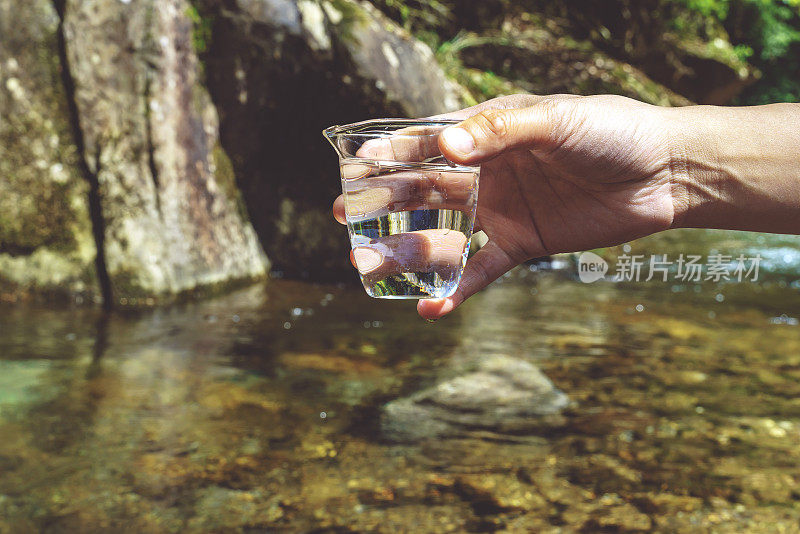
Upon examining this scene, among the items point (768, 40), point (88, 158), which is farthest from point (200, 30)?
point (768, 40)

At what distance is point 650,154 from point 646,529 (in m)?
1.58

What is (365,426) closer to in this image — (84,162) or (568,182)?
(568,182)

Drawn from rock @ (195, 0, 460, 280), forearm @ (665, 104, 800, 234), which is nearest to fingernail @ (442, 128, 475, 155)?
forearm @ (665, 104, 800, 234)

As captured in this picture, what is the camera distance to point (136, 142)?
604 cm

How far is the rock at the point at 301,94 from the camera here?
6.60m

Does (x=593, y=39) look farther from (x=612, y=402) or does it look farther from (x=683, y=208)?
(x=683, y=208)

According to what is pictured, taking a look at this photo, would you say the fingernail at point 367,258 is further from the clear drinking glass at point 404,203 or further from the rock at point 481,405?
the rock at point 481,405

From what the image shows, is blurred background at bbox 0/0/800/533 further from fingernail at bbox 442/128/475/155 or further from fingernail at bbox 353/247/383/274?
fingernail at bbox 442/128/475/155

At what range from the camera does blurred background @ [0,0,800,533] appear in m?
2.99

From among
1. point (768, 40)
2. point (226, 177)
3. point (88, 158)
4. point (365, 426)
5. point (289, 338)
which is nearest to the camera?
point (365, 426)

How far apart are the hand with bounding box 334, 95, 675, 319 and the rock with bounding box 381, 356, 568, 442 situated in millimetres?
1697

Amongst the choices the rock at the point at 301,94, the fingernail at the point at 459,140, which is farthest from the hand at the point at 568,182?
the rock at the point at 301,94

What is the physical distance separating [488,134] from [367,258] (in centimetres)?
35

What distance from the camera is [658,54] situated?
15.3 metres
